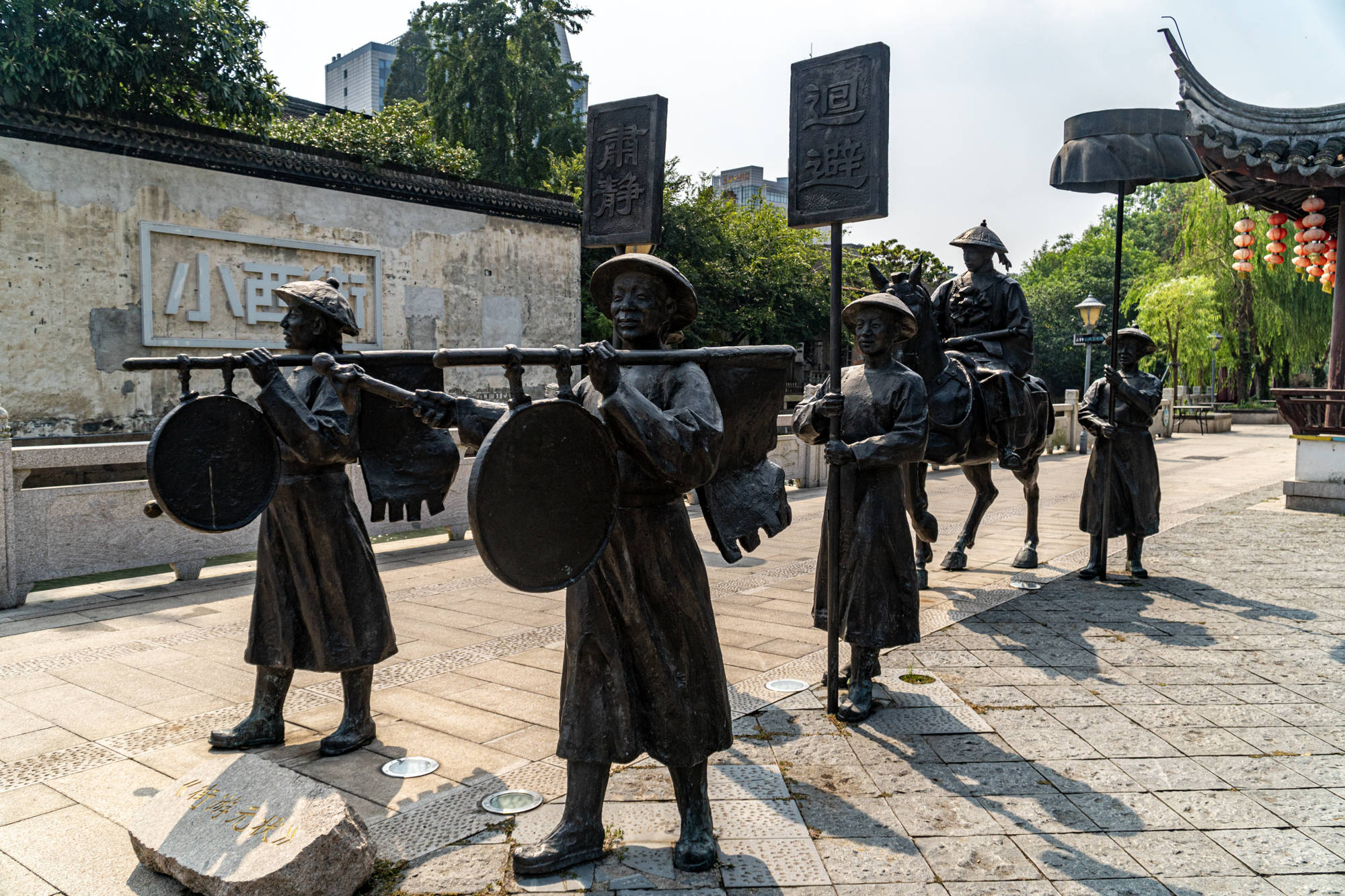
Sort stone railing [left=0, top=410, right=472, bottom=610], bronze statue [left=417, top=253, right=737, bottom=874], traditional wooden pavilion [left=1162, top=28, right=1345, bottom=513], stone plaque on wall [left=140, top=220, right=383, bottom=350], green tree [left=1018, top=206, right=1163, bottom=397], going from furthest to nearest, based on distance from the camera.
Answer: green tree [left=1018, top=206, right=1163, bottom=397], stone plaque on wall [left=140, top=220, right=383, bottom=350], traditional wooden pavilion [left=1162, top=28, right=1345, bottom=513], stone railing [left=0, top=410, right=472, bottom=610], bronze statue [left=417, top=253, right=737, bottom=874]

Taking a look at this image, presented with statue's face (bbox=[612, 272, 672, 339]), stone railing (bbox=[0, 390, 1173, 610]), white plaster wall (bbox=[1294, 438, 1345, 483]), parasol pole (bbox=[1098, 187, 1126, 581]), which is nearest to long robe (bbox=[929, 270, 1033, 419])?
parasol pole (bbox=[1098, 187, 1126, 581])

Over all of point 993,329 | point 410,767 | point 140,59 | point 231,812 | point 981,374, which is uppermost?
point 140,59

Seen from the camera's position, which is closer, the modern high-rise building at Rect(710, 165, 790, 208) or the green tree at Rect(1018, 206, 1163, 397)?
the green tree at Rect(1018, 206, 1163, 397)

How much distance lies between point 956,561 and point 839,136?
4.74 m

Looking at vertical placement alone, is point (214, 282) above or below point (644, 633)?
above

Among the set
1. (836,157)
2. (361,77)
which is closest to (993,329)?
(836,157)

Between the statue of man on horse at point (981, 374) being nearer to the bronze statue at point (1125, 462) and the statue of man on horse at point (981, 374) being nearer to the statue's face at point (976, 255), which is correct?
the statue's face at point (976, 255)

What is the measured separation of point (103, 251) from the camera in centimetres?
1205

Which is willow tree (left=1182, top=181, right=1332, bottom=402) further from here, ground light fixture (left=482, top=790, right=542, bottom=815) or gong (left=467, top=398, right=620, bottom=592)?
gong (left=467, top=398, right=620, bottom=592)

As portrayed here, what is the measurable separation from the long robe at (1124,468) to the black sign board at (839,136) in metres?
4.18

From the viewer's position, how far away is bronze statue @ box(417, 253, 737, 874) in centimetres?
300

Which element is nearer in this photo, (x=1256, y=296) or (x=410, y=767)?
(x=410, y=767)

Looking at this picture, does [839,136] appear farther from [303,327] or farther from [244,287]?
[244,287]

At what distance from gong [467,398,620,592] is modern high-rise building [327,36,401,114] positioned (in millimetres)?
47744
